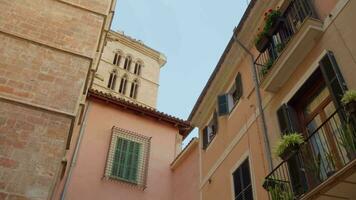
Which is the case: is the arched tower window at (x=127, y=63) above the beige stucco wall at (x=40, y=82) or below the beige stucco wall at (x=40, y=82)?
above

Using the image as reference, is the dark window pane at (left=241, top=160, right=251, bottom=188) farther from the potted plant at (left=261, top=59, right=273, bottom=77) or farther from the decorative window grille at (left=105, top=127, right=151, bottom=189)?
the decorative window grille at (left=105, top=127, right=151, bottom=189)

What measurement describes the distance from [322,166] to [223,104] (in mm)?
4912

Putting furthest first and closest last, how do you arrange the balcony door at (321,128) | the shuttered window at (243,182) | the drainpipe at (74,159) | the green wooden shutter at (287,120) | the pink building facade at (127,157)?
the pink building facade at (127,157) < the drainpipe at (74,159) < the shuttered window at (243,182) < the green wooden shutter at (287,120) < the balcony door at (321,128)

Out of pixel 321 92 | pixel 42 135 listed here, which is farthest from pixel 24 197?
pixel 321 92

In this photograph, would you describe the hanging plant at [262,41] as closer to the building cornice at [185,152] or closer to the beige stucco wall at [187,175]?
the building cornice at [185,152]

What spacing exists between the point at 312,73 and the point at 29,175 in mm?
5738

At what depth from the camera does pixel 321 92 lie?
7223mm

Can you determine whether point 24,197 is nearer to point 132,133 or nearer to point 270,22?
point 270,22

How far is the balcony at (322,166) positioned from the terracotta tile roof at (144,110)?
9319mm

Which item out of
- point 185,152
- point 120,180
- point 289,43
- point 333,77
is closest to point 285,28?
point 289,43

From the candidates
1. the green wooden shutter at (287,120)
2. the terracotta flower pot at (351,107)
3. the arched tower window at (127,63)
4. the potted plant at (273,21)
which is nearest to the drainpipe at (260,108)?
the green wooden shutter at (287,120)

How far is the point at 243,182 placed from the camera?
30.0 feet

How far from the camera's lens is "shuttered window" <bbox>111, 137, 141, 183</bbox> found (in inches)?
576

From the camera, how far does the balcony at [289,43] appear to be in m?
7.38
